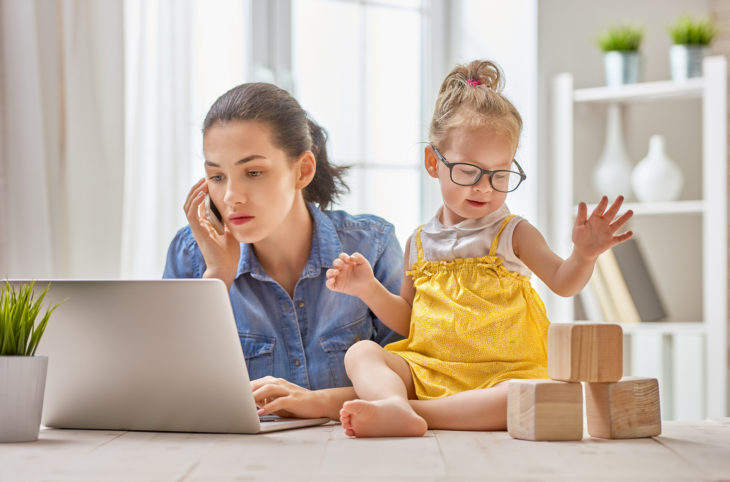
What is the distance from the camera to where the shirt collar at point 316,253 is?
169cm

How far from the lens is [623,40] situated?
292 centimetres

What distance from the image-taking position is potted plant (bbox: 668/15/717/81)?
9.37 ft

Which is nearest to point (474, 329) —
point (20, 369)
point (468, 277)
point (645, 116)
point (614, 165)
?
point (468, 277)

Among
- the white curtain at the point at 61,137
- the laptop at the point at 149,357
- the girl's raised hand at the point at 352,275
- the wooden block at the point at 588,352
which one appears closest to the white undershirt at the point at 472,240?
the girl's raised hand at the point at 352,275

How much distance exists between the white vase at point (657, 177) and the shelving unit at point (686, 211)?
5 cm

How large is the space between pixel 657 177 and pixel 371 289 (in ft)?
5.75

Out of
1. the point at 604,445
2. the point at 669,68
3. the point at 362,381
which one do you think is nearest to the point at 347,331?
the point at 362,381

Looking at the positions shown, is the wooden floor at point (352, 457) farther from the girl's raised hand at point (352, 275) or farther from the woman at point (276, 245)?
the woman at point (276, 245)

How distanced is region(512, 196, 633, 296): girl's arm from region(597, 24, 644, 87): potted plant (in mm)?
1670

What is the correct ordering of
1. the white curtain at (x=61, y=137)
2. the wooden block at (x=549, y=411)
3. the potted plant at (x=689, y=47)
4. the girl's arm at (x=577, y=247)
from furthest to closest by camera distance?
1. the potted plant at (x=689, y=47)
2. the white curtain at (x=61, y=137)
3. the girl's arm at (x=577, y=247)
4. the wooden block at (x=549, y=411)

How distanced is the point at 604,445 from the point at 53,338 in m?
0.76

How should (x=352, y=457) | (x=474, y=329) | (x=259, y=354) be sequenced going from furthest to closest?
(x=259, y=354), (x=474, y=329), (x=352, y=457)

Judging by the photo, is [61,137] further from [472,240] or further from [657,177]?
[657,177]

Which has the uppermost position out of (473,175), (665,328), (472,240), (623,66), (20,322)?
(623,66)
